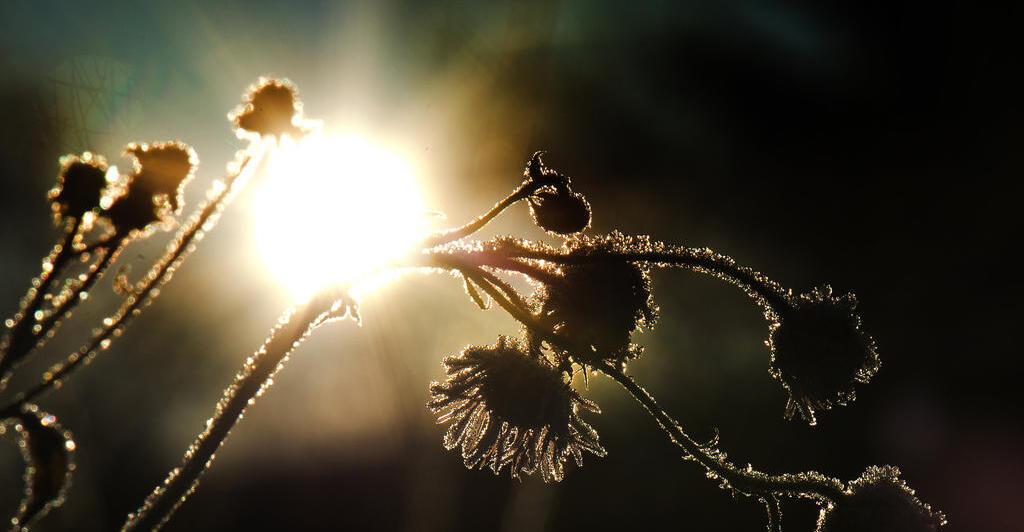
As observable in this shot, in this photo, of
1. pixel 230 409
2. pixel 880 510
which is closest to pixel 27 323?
pixel 230 409

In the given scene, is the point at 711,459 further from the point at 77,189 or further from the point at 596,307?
the point at 77,189

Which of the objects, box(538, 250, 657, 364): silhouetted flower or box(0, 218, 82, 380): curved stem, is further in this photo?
box(538, 250, 657, 364): silhouetted flower

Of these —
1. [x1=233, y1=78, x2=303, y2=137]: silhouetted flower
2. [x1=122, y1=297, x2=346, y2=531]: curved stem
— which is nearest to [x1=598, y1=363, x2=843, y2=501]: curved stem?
[x1=122, y1=297, x2=346, y2=531]: curved stem

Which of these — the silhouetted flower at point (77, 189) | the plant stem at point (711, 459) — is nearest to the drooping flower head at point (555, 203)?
the plant stem at point (711, 459)

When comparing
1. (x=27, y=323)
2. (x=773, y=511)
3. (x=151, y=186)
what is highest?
(x=773, y=511)

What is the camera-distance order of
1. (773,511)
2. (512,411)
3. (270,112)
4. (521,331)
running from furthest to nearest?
(512,411)
(521,331)
(773,511)
(270,112)

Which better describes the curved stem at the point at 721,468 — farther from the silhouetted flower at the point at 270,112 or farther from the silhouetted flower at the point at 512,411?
the silhouetted flower at the point at 270,112

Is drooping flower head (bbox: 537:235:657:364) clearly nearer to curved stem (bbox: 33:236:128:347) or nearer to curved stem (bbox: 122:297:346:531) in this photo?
curved stem (bbox: 122:297:346:531)
